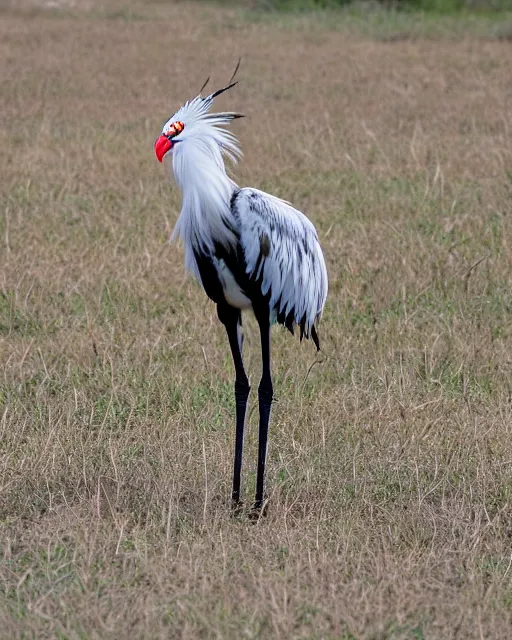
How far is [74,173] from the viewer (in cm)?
859

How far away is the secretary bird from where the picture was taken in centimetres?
375

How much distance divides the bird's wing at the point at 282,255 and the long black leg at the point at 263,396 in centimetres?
6

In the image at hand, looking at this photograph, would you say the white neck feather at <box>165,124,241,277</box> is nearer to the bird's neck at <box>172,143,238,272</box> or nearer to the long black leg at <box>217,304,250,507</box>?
the bird's neck at <box>172,143,238,272</box>

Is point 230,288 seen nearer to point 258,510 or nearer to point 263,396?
point 263,396

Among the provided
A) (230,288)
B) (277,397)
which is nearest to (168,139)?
(230,288)

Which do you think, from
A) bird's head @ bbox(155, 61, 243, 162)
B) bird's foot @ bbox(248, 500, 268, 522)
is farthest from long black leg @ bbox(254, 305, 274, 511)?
bird's head @ bbox(155, 61, 243, 162)

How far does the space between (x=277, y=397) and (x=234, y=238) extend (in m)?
1.39

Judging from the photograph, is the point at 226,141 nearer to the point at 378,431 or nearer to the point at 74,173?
the point at 378,431

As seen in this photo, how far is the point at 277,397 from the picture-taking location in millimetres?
5043

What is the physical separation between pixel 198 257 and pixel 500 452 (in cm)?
149

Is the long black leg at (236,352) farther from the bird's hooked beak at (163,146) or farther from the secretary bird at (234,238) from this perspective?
the bird's hooked beak at (163,146)

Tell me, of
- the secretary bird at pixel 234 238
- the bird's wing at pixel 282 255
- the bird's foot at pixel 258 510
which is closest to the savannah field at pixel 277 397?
the bird's foot at pixel 258 510

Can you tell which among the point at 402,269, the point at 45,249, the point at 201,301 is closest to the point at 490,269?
the point at 402,269

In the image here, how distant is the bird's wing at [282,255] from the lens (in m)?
3.82
